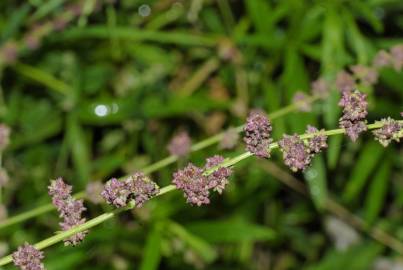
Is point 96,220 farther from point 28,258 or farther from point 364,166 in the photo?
point 364,166

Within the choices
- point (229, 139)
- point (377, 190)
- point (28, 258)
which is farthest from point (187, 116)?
point (28, 258)

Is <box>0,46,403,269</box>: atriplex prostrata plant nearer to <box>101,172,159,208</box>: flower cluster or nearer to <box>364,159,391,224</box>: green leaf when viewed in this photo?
<box>101,172,159,208</box>: flower cluster

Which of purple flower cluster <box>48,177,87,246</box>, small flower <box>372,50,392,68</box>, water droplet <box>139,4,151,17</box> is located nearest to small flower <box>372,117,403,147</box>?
purple flower cluster <box>48,177,87,246</box>

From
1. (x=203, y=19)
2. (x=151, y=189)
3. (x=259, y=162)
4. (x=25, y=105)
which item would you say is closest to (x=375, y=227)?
(x=259, y=162)

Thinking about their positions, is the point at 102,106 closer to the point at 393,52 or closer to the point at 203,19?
the point at 203,19

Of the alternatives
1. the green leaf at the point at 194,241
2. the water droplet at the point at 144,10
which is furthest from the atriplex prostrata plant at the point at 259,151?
the water droplet at the point at 144,10
